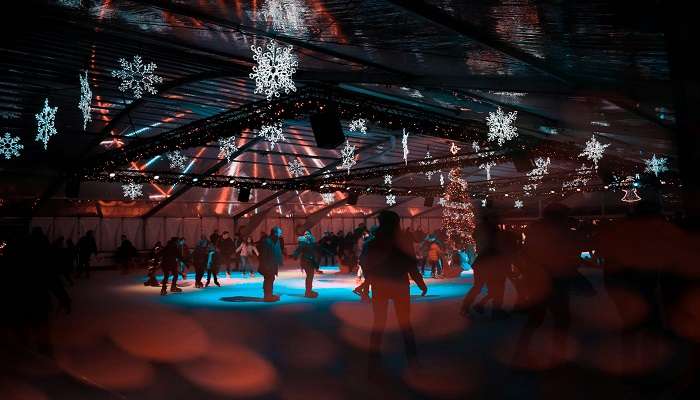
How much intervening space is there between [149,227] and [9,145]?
10.6m

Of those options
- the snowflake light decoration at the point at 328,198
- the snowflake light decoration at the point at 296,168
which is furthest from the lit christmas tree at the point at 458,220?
the snowflake light decoration at the point at 328,198

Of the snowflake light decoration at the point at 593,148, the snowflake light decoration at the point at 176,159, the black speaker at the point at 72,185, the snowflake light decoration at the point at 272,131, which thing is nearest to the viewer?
the snowflake light decoration at the point at 272,131

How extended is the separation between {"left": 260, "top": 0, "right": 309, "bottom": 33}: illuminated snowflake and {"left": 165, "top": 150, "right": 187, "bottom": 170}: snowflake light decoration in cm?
1476

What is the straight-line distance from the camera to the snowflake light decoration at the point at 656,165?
15.5m

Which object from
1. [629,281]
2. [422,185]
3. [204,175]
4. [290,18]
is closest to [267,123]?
[290,18]

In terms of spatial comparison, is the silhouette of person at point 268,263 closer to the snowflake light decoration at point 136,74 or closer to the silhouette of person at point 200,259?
the snowflake light decoration at point 136,74

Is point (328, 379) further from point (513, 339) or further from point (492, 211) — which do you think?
point (492, 211)

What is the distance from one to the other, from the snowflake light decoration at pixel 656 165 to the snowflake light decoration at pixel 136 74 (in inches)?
574

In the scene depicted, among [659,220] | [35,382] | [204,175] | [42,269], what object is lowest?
[35,382]

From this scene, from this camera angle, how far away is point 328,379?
444 centimetres

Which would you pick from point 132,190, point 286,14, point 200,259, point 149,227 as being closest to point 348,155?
point 200,259

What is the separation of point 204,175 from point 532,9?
1780 cm

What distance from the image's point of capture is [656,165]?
52.6ft

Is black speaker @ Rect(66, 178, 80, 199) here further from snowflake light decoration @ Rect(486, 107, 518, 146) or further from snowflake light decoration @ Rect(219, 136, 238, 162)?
snowflake light decoration @ Rect(486, 107, 518, 146)
